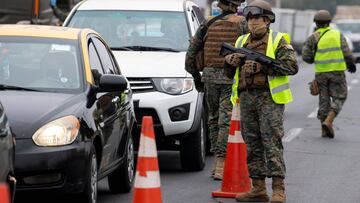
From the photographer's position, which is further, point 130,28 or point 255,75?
point 130,28

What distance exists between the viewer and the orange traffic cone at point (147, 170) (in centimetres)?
737

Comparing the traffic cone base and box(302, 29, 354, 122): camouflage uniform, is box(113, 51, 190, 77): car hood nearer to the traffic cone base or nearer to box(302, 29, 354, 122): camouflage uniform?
box(302, 29, 354, 122): camouflage uniform

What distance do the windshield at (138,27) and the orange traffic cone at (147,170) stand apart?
5.63m

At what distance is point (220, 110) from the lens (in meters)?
11.5

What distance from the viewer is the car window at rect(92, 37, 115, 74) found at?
1033 cm

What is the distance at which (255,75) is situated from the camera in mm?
9883

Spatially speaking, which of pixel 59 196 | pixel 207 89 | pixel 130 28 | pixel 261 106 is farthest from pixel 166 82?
pixel 59 196

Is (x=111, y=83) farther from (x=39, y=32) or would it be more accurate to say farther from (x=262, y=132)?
(x=262, y=132)

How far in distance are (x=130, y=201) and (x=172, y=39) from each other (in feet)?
11.1

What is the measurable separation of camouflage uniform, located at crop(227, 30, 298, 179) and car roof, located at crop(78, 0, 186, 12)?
3610 millimetres

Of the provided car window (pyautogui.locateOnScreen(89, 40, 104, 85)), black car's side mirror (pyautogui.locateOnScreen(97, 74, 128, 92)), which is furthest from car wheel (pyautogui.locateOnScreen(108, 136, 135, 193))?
black car's side mirror (pyautogui.locateOnScreen(97, 74, 128, 92))

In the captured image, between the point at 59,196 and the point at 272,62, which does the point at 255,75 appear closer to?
the point at 272,62

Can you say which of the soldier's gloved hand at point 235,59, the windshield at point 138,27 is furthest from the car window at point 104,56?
the windshield at point 138,27

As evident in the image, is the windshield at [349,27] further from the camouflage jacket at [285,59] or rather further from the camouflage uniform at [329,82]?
the camouflage jacket at [285,59]
